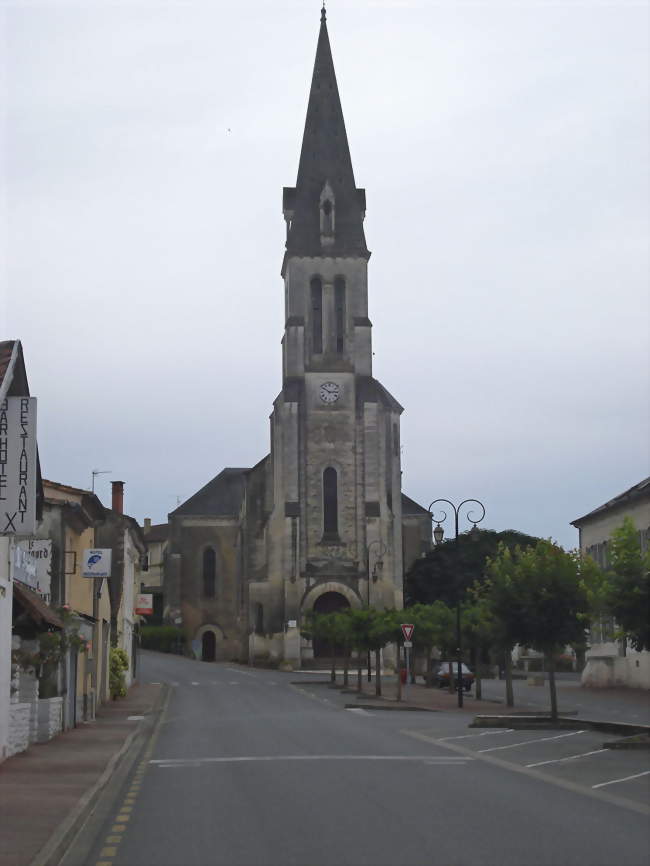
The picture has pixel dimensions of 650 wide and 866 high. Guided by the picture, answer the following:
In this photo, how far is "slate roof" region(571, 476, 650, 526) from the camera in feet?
153

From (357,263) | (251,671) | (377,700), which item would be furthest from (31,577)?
(357,263)

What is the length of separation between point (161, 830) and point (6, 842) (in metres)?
1.58

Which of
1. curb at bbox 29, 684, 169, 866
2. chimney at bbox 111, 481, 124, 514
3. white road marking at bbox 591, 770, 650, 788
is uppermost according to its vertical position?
chimney at bbox 111, 481, 124, 514

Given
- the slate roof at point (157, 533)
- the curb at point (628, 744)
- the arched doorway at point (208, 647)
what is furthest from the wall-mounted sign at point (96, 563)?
the slate roof at point (157, 533)

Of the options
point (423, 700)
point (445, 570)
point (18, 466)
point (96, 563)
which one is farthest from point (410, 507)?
point (18, 466)

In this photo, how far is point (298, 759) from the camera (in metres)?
20.1

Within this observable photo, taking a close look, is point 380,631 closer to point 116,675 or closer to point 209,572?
point 116,675

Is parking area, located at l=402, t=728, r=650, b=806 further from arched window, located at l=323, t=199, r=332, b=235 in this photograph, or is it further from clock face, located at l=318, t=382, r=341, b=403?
arched window, located at l=323, t=199, r=332, b=235

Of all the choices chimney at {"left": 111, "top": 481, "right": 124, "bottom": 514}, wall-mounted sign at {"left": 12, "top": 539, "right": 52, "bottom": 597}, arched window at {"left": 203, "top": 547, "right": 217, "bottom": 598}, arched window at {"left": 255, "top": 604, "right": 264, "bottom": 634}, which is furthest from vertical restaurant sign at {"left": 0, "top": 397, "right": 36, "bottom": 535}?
arched window at {"left": 203, "top": 547, "right": 217, "bottom": 598}

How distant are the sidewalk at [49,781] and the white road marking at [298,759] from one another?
1094 millimetres

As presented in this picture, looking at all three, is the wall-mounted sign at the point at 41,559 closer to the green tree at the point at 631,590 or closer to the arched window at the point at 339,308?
the green tree at the point at 631,590

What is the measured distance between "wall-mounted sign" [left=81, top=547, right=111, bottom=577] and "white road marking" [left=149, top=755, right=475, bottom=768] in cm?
1176

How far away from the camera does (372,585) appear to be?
236 feet

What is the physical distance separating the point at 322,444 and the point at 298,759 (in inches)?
2134
